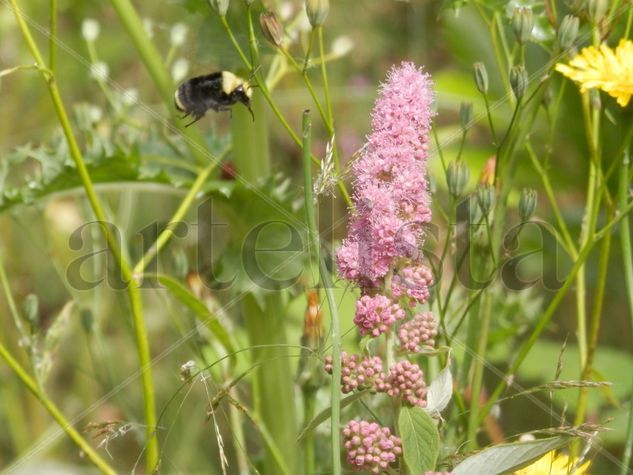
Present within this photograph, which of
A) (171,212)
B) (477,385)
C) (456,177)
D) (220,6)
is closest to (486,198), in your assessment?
(456,177)

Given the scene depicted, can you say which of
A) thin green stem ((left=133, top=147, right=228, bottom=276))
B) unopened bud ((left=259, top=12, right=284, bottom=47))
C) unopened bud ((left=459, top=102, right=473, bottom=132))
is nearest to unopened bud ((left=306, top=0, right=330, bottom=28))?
unopened bud ((left=259, top=12, right=284, bottom=47))

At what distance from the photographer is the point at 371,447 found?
0.59 m

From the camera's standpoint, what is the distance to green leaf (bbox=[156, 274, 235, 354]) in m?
0.84

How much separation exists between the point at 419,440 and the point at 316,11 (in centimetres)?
36

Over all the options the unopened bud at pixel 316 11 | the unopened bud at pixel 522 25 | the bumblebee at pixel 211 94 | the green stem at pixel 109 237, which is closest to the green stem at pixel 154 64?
the bumblebee at pixel 211 94

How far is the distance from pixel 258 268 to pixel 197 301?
0.18 metres

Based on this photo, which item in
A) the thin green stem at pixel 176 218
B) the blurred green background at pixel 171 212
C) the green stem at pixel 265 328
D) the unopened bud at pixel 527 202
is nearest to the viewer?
the unopened bud at pixel 527 202

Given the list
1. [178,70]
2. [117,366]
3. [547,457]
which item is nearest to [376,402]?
[547,457]

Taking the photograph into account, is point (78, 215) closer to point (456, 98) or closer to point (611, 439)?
point (456, 98)

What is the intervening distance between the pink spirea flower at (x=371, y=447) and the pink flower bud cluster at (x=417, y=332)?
62mm

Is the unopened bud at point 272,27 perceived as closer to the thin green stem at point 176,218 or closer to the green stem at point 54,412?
the thin green stem at point 176,218

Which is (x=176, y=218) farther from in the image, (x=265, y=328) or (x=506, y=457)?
(x=506, y=457)

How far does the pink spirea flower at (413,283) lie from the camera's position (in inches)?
24.1

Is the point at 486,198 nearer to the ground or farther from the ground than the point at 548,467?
farther from the ground
